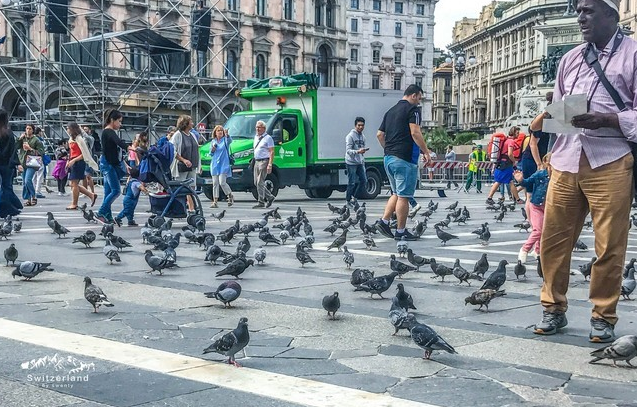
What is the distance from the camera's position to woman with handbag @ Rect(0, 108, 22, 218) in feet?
32.9

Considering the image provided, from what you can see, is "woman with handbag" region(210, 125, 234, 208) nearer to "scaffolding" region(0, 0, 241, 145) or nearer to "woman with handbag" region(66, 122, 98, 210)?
"woman with handbag" region(66, 122, 98, 210)

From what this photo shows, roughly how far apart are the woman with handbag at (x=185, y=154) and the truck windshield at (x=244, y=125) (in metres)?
5.85

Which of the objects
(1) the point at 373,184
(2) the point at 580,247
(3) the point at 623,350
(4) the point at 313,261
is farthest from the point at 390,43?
(3) the point at 623,350

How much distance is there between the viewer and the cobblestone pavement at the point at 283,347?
409cm

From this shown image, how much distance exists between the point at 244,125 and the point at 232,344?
53.9ft

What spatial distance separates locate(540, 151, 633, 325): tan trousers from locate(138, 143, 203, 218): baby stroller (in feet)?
27.9

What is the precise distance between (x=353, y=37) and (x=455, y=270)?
89245mm

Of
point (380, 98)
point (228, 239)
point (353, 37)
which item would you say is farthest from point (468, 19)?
point (228, 239)

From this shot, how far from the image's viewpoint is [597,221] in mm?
5266

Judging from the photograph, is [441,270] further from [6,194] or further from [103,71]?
[103,71]

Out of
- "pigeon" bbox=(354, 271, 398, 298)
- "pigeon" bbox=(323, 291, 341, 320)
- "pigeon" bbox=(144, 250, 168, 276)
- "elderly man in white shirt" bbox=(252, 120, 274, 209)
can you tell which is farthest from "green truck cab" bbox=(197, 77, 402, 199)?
"pigeon" bbox=(323, 291, 341, 320)

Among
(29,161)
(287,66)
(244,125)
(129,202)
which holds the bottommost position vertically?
(129,202)

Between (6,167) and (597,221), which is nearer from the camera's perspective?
(597,221)

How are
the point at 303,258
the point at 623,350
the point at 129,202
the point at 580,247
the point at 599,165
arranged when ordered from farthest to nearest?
the point at 129,202
the point at 580,247
the point at 303,258
the point at 599,165
the point at 623,350
